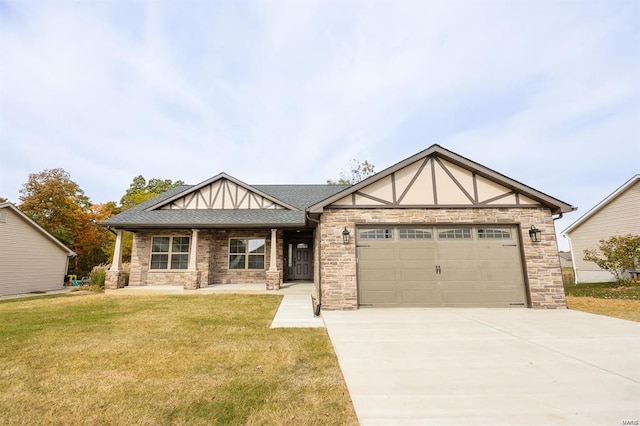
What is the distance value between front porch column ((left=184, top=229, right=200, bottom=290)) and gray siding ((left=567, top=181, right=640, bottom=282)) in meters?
24.0

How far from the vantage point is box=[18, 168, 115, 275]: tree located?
24.6 metres

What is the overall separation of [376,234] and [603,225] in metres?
18.5

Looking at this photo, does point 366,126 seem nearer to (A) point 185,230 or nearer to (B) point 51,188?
(A) point 185,230

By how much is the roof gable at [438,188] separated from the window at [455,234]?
0.81 meters

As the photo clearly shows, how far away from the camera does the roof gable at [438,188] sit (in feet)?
28.4

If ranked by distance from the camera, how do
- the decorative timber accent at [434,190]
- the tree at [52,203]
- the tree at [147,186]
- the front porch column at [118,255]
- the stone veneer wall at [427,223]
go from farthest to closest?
the tree at [147,186]
the tree at [52,203]
the front porch column at [118,255]
the decorative timber accent at [434,190]
the stone veneer wall at [427,223]

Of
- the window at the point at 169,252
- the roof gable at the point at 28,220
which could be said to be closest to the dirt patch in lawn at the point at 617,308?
the window at the point at 169,252

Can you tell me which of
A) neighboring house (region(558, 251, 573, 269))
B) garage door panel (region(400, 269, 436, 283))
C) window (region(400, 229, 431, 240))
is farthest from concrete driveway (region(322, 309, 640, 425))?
neighboring house (region(558, 251, 573, 269))

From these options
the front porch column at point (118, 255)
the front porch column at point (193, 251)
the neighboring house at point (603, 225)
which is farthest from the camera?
the neighboring house at point (603, 225)

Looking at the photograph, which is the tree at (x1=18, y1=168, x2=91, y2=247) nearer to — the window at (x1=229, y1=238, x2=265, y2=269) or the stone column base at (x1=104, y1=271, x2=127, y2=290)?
the stone column base at (x1=104, y1=271, x2=127, y2=290)

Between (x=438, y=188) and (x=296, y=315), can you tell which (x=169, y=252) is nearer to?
(x=296, y=315)

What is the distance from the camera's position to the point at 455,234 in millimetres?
8648

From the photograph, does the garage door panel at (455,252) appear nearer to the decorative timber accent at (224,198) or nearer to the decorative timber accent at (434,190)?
the decorative timber accent at (434,190)

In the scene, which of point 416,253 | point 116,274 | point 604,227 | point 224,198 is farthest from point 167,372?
point 604,227
